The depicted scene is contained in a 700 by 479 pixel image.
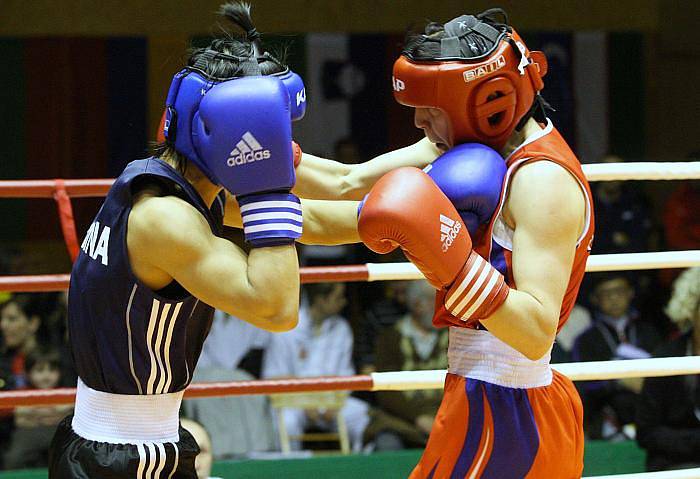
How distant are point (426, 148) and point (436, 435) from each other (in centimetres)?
77

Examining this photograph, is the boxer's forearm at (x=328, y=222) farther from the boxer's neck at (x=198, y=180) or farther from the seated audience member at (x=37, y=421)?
the seated audience member at (x=37, y=421)

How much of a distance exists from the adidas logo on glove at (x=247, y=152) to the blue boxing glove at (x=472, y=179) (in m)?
0.39

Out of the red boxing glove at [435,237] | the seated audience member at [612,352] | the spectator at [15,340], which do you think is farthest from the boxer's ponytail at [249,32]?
the seated audience member at [612,352]

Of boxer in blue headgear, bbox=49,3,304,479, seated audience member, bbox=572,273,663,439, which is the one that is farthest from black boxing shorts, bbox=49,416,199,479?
seated audience member, bbox=572,273,663,439

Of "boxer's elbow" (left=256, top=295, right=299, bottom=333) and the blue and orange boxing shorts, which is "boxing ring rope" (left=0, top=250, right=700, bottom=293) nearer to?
the blue and orange boxing shorts

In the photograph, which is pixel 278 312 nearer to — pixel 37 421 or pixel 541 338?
pixel 541 338

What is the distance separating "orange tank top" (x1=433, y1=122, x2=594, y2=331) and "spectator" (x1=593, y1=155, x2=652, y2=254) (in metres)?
4.01

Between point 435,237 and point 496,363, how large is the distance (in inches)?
15.0

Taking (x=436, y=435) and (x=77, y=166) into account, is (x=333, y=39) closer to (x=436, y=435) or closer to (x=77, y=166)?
(x=77, y=166)

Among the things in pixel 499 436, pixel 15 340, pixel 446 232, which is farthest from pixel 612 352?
pixel 446 232

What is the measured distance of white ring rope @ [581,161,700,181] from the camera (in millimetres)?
3162

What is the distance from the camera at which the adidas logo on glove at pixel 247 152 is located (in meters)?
2.09

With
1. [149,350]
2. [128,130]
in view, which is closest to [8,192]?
[149,350]

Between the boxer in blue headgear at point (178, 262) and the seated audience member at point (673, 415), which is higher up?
the boxer in blue headgear at point (178, 262)
